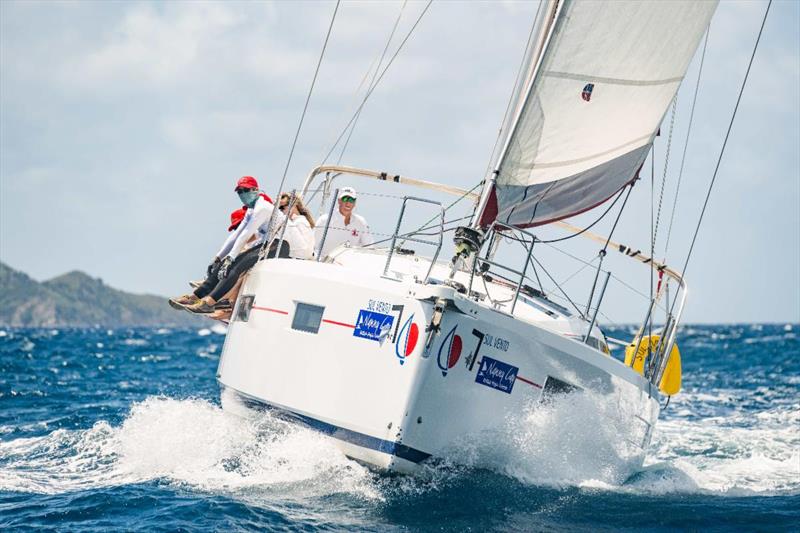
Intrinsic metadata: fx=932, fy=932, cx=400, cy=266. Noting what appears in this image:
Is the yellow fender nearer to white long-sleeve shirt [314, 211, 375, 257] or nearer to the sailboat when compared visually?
the sailboat

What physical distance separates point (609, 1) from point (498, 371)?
9.89 feet

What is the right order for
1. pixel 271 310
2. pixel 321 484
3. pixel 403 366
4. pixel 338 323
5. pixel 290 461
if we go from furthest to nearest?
pixel 271 310, pixel 290 461, pixel 338 323, pixel 321 484, pixel 403 366

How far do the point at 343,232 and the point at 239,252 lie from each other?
1.09 metres

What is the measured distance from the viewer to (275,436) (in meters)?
7.27

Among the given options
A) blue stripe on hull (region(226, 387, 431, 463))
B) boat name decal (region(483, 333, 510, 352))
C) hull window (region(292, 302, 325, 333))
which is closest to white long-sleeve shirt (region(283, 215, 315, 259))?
hull window (region(292, 302, 325, 333))

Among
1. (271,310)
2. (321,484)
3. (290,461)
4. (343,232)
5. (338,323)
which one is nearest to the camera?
(321,484)

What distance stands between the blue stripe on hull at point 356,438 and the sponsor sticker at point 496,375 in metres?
0.67

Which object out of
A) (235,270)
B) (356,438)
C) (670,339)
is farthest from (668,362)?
(235,270)

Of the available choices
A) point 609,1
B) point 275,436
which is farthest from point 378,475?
point 609,1

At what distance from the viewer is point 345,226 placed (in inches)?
372

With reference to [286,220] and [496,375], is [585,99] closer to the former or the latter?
[496,375]

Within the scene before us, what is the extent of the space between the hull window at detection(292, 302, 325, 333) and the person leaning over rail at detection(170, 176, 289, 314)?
1.57m

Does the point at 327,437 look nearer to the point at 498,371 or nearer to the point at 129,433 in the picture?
the point at 498,371

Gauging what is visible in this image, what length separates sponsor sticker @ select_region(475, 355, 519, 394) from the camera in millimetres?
6645
